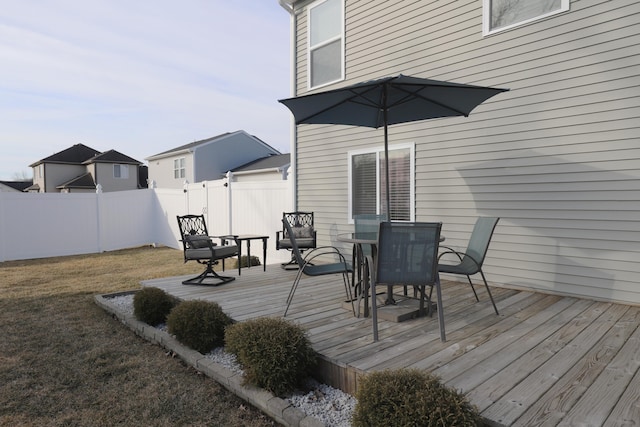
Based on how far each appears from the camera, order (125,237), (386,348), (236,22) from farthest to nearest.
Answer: (125,237)
(236,22)
(386,348)

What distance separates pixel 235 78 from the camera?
12242 mm

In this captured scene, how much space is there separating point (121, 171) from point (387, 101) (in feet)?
87.8

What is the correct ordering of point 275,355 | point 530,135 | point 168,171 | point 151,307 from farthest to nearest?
point 168,171 → point 530,135 → point 151,307 → point 275,355

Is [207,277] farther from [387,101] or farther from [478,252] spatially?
[478,252]

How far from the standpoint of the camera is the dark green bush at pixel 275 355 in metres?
2.29

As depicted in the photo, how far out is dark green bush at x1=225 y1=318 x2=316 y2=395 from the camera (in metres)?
2.29

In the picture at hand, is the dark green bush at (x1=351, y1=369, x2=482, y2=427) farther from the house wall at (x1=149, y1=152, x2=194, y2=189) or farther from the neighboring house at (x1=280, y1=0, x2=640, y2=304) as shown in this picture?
the house wall at (x1=149, y1=152, x2=194, y2=189)

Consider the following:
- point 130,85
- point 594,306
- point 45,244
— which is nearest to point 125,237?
point 45,244

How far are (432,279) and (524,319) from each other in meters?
1.14

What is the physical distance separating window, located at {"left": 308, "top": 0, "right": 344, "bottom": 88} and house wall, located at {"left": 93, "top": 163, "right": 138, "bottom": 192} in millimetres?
23320

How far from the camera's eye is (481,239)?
3.37 meters

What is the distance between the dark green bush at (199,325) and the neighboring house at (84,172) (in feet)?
85.0

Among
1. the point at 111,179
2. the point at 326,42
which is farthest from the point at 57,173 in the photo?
the point at 326,42

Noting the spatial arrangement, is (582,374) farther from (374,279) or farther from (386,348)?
(374,279)
